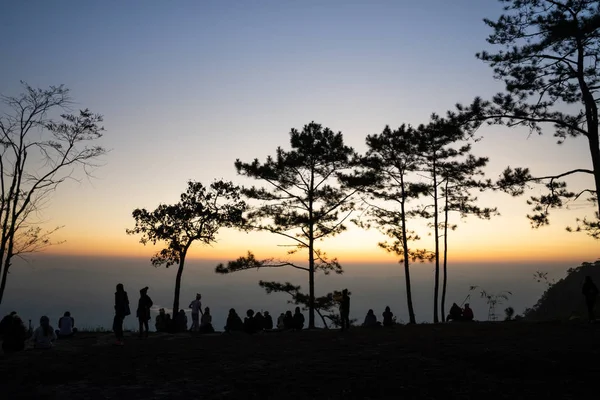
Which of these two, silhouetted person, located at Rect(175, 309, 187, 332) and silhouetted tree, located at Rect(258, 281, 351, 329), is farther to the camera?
silhouetted tree, located at Rect(258, 281, 351, 329)

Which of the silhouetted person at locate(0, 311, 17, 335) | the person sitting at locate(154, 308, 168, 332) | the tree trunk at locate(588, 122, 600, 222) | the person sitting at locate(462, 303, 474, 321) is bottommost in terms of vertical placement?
the person sitting at locate(154, 308, 168, 332)

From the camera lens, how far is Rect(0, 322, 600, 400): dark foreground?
27.8 ft

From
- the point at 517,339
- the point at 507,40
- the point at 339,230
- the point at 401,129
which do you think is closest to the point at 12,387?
the point at 517,339

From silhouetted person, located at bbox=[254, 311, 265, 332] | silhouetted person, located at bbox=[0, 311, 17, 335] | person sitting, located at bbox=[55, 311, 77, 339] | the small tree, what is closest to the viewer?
silhouetted person, located at bbox=[0, 311, 17, 335]

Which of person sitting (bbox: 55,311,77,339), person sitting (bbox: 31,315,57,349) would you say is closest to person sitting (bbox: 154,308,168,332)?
person sitting (bbox: 55,311,77,339)

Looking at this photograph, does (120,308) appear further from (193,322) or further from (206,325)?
(206,325)

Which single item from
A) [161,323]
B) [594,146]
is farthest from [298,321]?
[594,146]

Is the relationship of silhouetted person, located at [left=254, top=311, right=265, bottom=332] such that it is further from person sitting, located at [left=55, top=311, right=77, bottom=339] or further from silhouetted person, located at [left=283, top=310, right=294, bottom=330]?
person sitting, located at [left=55, top=311, right=77, bottom=339]

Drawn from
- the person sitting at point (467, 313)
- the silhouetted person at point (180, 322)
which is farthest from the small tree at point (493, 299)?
the silhouetted person at point (180, 322)

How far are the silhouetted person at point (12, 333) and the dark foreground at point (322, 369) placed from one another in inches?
23.0

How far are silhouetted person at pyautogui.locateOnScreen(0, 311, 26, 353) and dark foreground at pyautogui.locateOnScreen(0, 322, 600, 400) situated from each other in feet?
1.91

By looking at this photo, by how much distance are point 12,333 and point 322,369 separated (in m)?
10.8

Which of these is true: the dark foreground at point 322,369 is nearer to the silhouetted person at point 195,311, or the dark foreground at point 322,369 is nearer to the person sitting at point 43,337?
the person sitting at point 43,337

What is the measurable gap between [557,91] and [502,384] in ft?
37.6
